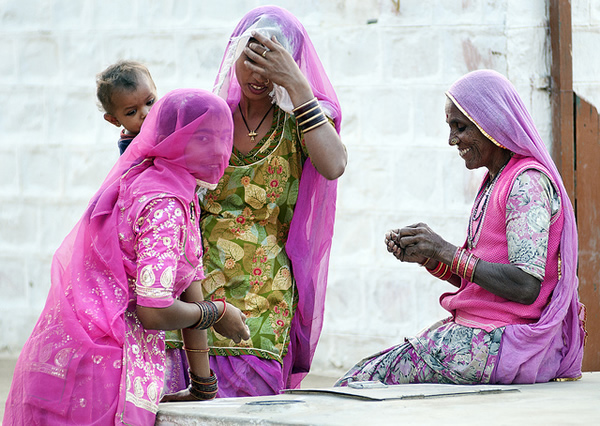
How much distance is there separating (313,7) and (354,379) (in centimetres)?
319

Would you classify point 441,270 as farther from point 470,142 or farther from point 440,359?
point 470,142

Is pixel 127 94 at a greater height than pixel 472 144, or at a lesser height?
greater

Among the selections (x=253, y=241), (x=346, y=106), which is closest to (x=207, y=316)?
(x=253, y=241)

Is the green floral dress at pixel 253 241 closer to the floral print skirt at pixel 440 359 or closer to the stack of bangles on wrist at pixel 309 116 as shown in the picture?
the stack of bangles on wrist at pixel 309 116

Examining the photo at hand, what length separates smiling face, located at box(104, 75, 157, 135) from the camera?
12.3 feet

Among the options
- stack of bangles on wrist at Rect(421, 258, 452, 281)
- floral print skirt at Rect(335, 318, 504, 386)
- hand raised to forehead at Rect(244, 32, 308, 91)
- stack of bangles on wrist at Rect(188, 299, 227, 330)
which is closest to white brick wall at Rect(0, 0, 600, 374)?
stack of bangles on wrist at Rect(421, 258, 452, 281)

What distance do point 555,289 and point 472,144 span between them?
63cm

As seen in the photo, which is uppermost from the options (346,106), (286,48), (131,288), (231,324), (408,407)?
(346,106)

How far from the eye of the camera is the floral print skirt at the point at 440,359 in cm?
333

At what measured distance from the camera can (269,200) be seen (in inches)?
137

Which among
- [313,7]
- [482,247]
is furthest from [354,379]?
[313,7]

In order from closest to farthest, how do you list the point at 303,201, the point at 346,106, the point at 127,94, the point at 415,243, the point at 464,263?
the point at 464,263 < the point at 415,243 < the point at 303,201 < the point at 127,94 < the point at 346,106

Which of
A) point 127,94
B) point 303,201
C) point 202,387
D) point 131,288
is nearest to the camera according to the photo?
point 131,288

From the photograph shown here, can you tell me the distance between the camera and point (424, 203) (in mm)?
5840
